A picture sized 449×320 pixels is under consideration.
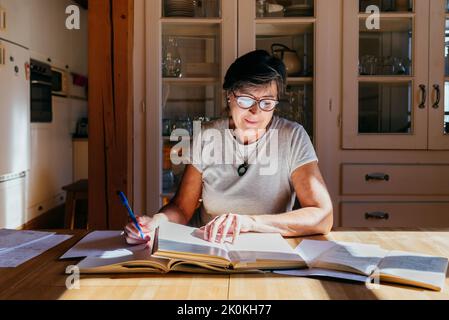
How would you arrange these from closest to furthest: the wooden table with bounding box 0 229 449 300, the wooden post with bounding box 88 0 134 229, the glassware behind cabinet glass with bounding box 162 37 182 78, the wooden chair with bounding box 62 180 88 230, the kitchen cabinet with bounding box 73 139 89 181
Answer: the wooden table with bounding box 0 229 449 300, the wooden post with bounding box 88 0 134 229, the glassware behind cabinet glass with bounding box 162 37 182 78, the wooden chair with bounding box 62 180 88 230, the kitchen cabinet with bounding box 73 139 89 181

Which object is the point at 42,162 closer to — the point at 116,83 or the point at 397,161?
the point at 116,83

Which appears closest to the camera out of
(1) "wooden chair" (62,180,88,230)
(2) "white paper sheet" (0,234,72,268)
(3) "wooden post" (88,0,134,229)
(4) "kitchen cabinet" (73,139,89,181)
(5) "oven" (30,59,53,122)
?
(2) "white paper sheet" (0,234,72,268)

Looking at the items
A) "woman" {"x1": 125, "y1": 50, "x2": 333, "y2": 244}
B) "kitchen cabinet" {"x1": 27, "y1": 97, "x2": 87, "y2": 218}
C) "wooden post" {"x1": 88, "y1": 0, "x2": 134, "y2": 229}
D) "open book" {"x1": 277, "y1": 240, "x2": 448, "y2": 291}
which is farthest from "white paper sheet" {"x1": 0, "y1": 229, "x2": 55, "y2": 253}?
"kitchen cabinet" {"x1": 27, "y1": 97, "x2": 87, "y2": 218}

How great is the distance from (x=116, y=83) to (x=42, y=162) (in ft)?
7.02

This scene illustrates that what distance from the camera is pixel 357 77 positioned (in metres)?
2.59

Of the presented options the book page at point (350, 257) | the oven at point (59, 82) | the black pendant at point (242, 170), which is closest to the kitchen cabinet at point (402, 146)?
the black pendant at point (242, 170)

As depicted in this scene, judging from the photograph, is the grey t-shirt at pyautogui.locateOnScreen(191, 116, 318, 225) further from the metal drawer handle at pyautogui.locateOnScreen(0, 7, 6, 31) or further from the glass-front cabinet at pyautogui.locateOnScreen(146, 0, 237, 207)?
the metal drawer handle at pyautogui.locateOnScreen(0, 7, 6, 31)

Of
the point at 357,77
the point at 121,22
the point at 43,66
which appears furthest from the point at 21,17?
the point at 357,77

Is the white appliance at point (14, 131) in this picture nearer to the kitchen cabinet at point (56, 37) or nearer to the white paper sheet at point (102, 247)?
the kitchen cabinet at point (56, 37)

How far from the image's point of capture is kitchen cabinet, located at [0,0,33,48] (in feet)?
11.5

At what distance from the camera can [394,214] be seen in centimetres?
260

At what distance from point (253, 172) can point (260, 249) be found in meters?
0.65

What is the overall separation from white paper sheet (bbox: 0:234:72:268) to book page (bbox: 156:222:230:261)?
282mm

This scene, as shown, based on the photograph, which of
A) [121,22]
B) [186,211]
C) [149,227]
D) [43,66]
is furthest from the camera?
[43,66]
